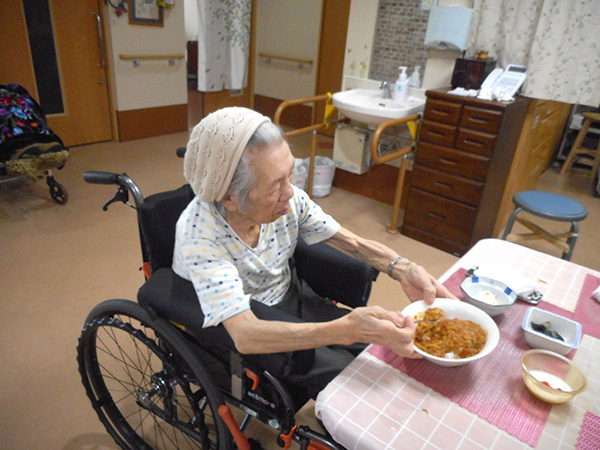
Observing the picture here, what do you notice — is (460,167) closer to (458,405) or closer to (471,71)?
(471,71)

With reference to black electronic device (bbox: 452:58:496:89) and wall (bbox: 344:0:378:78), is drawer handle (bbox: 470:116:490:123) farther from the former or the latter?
wall (bbox: 344:0:378:78)

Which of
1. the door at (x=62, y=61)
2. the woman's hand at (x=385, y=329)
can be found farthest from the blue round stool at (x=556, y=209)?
the door at (x=62, y=61)

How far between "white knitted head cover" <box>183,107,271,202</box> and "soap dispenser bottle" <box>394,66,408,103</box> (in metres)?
2.13

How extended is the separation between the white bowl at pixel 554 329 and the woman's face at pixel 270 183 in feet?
2.05

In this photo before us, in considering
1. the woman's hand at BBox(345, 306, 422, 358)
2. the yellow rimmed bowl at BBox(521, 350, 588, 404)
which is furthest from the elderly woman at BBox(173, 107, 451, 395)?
the yellow rimmed bowl at BBox(521, 350, 588, 404)

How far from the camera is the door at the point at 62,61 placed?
3.56m

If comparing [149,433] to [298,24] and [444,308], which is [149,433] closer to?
[444,308]

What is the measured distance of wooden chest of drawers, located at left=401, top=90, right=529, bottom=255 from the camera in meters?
2.44

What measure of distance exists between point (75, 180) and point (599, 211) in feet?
14.5

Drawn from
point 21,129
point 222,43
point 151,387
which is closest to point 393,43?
point 222,43

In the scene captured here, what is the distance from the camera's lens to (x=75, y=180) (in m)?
3.51

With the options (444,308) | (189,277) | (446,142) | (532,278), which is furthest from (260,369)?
(446,142)

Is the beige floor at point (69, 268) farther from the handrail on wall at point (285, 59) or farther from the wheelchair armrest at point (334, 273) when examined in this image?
the handrail on wall at point (285, 59)

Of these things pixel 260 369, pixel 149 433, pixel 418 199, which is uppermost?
pixel 260 369
